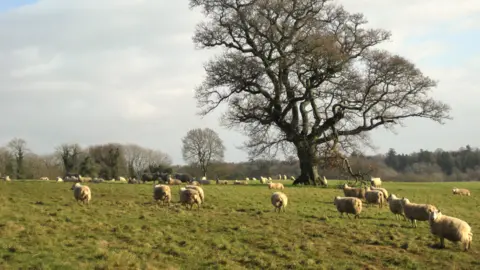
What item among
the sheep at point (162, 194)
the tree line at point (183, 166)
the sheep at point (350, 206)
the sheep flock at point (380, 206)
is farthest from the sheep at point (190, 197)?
the tree line at point (183, 166)

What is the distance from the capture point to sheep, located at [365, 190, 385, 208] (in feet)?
82.7

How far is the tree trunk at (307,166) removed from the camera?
3762cm

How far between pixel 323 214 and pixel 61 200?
43.0 ft

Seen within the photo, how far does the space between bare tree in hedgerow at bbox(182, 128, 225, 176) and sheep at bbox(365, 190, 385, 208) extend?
5289cm

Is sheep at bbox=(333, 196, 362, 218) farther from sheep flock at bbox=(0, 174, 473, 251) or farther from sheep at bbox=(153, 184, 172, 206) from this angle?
sheep at bbox=(153, 184, 172, 206)

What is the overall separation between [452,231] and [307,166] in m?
→ 23.4

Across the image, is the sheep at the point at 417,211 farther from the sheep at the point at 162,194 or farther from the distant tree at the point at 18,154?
the distant tree at the point at 18,154

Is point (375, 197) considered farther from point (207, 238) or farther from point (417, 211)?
point (207, 238)

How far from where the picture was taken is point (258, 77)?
122 feet

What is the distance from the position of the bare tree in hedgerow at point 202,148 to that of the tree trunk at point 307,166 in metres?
40.2

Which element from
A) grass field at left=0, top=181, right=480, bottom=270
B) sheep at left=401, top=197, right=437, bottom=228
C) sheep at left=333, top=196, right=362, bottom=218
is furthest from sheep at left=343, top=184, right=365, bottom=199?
sheep at left=401, top=197, right=437, bottom=228

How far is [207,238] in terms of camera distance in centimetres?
1522

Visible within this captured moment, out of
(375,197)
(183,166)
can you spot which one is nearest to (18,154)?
(183,166)

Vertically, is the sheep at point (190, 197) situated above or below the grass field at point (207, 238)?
above
